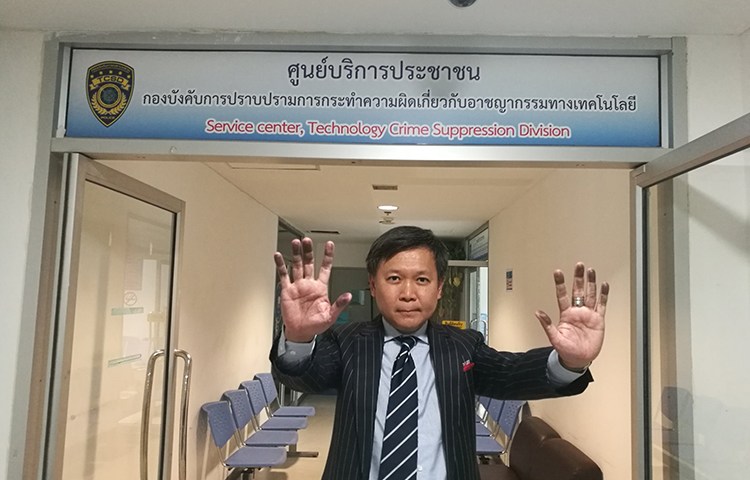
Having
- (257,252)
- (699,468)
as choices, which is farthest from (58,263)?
(257,252)

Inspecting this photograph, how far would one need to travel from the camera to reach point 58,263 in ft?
4.97

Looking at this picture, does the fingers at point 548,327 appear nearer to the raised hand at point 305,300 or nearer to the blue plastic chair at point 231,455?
the raised hand at point 305,300

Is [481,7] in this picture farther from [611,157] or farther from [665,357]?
[665,357]

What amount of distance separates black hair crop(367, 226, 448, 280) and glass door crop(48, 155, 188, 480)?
0.95m

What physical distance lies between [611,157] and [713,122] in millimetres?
332

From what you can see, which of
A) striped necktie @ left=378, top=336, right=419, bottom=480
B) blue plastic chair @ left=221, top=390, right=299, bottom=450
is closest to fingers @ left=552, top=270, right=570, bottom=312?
striped necktie @ left=378, top=336, right=419, bottom=480

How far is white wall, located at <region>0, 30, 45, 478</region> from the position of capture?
146 cm

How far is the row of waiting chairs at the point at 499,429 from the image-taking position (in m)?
3.98

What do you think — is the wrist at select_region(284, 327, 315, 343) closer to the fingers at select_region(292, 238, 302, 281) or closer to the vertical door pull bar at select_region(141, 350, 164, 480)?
the fingers at select_region(292, 238, 302, 281)

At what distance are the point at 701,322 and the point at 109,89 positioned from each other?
1.87 m

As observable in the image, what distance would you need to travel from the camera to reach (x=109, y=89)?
1.54 meters

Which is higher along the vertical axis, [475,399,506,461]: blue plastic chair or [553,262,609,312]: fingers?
[553,262,609,312]: fingers

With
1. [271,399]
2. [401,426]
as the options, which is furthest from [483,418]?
[401,426]

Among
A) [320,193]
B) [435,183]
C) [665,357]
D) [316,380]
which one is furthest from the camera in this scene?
[320,193]
